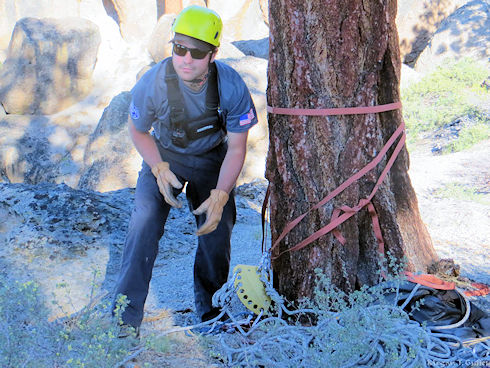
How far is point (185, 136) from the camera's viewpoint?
3.14 m

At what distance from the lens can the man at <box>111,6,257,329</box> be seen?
298 centimetres

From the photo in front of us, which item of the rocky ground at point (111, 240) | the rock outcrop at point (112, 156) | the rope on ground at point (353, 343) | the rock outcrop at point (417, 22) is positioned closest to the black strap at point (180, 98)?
the rope on ground at point (353, 343)

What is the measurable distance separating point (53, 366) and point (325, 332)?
1.16 metres

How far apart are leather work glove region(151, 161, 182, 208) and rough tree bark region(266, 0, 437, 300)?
1.69 feet

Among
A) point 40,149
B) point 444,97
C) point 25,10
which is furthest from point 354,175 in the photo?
point 25,10

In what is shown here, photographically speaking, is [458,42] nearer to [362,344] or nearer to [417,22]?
[417,22]

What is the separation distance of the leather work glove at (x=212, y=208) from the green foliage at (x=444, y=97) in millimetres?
6238

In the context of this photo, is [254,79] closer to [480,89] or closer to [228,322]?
[480,89]

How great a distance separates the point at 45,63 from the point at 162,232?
13376 mm

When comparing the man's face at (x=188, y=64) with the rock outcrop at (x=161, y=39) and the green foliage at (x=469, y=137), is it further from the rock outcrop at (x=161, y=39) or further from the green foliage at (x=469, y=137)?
the rock outcrop at (x=161, y=39)

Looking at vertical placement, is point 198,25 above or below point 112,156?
above

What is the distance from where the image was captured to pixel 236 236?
5.26m

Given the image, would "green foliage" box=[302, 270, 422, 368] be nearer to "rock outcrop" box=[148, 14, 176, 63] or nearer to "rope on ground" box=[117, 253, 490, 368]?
"rope on ground" box=[117, 253, 490, 368]

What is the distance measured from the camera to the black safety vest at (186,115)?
3.04 meters
